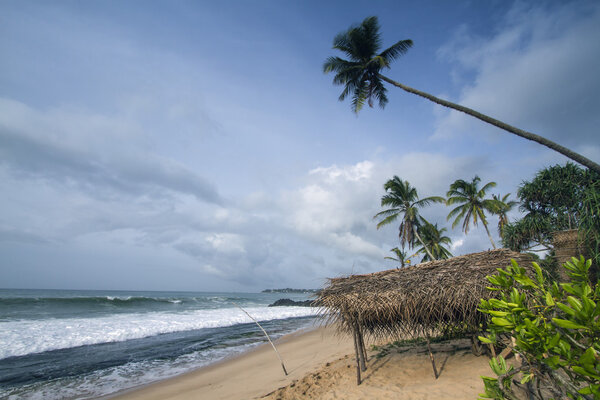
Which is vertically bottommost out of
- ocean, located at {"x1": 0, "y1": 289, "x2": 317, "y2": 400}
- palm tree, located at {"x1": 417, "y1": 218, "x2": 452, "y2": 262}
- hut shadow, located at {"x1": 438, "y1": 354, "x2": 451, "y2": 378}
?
ocean, located at {"x1": 0, "y1": 289, "x2": 317, "y2": 400}

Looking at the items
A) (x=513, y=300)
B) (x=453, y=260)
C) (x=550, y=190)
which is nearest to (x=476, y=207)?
(x=550, y=190)

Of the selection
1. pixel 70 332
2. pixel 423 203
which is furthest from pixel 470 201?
pixel 70 332

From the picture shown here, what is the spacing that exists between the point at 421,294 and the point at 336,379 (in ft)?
11.1

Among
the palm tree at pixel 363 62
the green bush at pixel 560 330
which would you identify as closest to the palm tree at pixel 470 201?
the palm tree at pixel 363 62

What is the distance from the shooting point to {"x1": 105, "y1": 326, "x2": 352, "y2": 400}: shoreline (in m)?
7.70

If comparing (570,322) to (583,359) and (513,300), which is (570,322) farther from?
(513,300)

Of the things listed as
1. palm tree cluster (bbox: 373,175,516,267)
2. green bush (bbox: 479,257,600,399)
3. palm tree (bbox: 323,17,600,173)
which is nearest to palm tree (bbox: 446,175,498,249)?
palm tree cluster (bbox: 373,175,516,267)

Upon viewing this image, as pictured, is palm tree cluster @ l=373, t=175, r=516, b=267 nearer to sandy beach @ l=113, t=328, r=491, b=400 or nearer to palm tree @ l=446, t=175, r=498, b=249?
palm tree @ l=446, t=175, r=498, b=249

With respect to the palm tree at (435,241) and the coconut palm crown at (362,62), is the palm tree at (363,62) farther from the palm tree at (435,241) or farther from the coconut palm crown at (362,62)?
the palm tree at (435,241)

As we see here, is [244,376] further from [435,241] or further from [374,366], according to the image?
[435,241]

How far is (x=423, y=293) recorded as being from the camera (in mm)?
6309

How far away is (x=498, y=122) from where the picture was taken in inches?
310

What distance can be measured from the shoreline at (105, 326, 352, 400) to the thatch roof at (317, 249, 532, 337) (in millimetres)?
3204

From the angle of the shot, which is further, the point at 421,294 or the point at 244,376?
the point at 244,376
